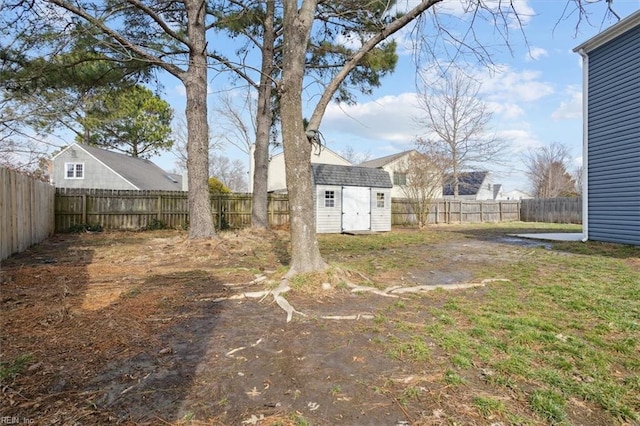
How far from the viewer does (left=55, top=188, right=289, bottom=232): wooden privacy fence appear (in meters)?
12.0

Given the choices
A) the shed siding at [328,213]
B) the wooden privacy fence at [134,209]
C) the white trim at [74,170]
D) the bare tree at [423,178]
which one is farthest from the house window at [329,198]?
the white trim at [74,170]

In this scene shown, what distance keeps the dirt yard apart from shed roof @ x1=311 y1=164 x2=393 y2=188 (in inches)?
377

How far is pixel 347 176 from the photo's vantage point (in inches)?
590

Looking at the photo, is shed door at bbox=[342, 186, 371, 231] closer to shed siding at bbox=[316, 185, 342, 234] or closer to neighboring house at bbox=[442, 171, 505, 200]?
shed siding at bbox=[316, 185, 342, 234]

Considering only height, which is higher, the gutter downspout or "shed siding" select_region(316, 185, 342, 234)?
the gutter downspout

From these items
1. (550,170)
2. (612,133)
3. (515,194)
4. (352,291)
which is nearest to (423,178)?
(612,133)

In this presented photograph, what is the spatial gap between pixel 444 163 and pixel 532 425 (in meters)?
17.7

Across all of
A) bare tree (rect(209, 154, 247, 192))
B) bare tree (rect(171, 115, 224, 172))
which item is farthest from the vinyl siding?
bare tree (rect(209, 154, 247, 192))

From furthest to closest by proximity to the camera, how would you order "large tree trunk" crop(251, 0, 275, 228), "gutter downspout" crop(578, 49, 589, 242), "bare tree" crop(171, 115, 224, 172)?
"bare tree" crop(171, 115, 224, 172), "large tree trunk" crop(251, 0, 275, 228), "gutter downspout" crop(578, 49, 589, 242)

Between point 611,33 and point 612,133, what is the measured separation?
259 centimetres

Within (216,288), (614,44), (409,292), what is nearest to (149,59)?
(216,288)

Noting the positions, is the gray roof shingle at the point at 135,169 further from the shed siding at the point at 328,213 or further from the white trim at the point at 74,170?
the shed siding at the point at 328,213

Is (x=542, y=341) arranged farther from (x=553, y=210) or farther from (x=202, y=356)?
(x=553, y=210)

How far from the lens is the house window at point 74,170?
2103cm
